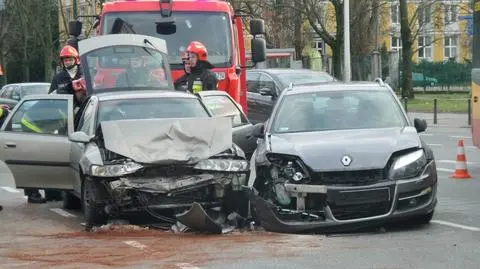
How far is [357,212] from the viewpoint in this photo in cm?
942

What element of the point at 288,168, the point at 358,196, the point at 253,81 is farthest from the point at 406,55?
the point at 358,196

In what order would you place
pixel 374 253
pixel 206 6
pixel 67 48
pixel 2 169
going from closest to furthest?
pixel 374 253, pixel 67 48, pixel 206 6, pixel 2 169

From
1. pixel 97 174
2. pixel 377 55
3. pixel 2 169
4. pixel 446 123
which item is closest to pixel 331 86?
pixel 97 174

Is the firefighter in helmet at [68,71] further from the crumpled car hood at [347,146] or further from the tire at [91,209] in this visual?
the crumpled car hood at [347,146]

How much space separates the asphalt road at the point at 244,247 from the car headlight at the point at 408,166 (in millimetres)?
606

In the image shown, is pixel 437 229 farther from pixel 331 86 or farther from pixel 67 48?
pixel 67 48

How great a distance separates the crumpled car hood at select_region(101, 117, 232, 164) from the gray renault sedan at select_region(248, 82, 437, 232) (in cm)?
55

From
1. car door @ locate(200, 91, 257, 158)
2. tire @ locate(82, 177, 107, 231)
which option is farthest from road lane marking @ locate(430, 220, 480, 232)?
tire @ locate(82, 177, 107, 231)

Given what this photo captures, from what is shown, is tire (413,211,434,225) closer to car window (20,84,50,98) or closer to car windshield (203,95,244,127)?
car windshield (203,95,244,127)

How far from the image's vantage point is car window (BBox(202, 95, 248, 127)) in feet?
43.6

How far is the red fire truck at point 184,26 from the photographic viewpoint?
52.5 ft

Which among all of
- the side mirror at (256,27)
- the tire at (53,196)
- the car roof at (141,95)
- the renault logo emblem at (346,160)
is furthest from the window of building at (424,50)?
the renault logo emblem at (346,160)

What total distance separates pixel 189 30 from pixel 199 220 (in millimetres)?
7051

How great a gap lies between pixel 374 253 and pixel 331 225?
1.10 m
